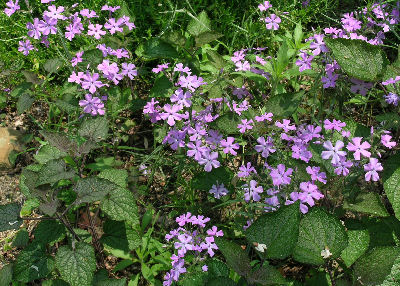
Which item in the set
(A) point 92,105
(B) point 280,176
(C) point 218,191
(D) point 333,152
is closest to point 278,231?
(B) point 280,176

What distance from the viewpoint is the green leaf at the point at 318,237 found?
158cm

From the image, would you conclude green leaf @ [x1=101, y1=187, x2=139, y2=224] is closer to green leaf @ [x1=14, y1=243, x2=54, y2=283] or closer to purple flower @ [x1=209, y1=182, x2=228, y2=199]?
green leaf @ [x1=14, y1=243, x2=54, y2=283]

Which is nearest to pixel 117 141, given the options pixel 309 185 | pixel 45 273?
pixel 45 273

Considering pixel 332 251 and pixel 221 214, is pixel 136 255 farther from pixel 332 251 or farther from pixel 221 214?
pixel 332 251

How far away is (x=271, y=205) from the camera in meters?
1.81

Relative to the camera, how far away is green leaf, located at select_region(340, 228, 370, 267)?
1.75 meters

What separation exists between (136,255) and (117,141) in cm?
Result: 86

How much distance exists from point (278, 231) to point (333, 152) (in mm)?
465

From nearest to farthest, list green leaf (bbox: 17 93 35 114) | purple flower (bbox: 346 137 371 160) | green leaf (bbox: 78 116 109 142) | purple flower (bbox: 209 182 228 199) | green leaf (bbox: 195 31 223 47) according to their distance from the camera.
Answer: purple flower (bbox: 346 137 371 160), green leaf (bbox: 78 116 109 142), purple flower (bbox: 209 182 228 199), green leaf (bbox: 195 31 223 47), green leaf (bbox: 17 93 35 114)

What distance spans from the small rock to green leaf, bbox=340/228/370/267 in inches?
97.5

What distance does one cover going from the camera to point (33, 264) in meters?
1.95

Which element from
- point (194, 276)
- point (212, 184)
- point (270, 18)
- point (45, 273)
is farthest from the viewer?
point (270, 18)

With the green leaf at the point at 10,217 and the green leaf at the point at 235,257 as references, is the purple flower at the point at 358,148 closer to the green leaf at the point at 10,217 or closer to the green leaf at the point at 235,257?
the green leaf at the point at 235,257

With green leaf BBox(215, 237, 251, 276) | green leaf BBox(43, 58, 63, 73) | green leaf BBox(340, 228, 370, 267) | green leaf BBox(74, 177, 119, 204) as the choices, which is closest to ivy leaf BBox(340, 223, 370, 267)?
green leaf BBox(340, 228, 370, 267)
